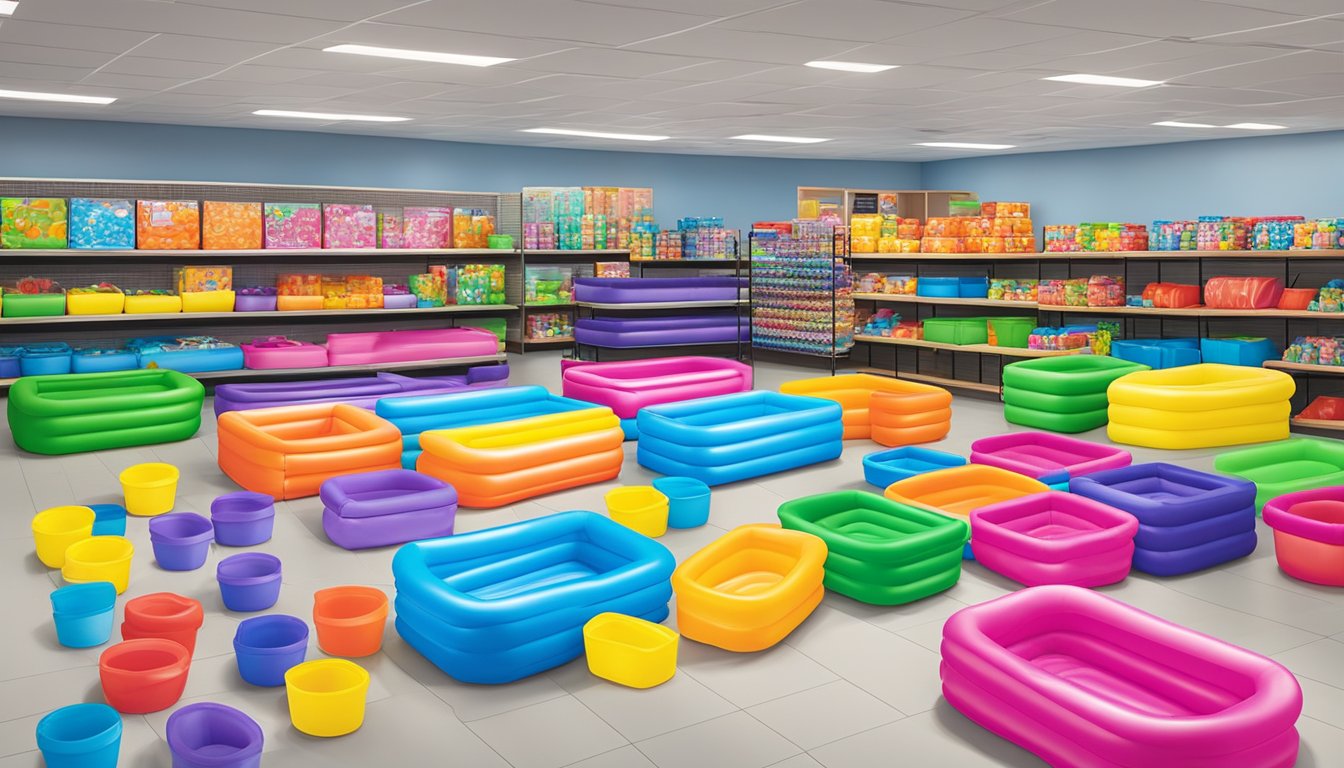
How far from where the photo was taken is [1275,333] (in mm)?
8750

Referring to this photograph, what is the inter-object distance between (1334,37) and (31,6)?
7.29m

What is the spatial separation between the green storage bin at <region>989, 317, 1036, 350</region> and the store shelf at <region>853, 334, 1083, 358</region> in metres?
0.08

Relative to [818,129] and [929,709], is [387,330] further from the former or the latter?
[929,709]

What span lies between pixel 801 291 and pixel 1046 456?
382 cm

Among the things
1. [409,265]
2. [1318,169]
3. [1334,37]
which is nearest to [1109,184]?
[1318,169]

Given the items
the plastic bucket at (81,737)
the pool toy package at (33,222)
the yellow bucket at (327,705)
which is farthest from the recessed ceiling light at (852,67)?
the pool toy package at (33,222)

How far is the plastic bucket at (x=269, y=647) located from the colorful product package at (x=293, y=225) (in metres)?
6.70

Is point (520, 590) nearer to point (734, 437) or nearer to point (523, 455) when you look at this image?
point (523, 455)

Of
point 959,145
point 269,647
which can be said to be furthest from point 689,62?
point 959,145

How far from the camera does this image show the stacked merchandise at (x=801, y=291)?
9.88m

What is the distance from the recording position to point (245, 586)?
4285 millimetres

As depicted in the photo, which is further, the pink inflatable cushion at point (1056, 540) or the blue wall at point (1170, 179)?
the blue wall at point (1170, 179)

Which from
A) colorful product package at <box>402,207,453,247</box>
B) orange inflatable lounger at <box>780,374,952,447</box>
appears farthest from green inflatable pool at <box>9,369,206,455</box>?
orange inflatable lounger at <box>780,374,952,447</box>

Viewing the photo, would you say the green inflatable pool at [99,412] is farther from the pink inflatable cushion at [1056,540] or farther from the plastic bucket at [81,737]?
the pink inflatable cushion at [1056,540]
